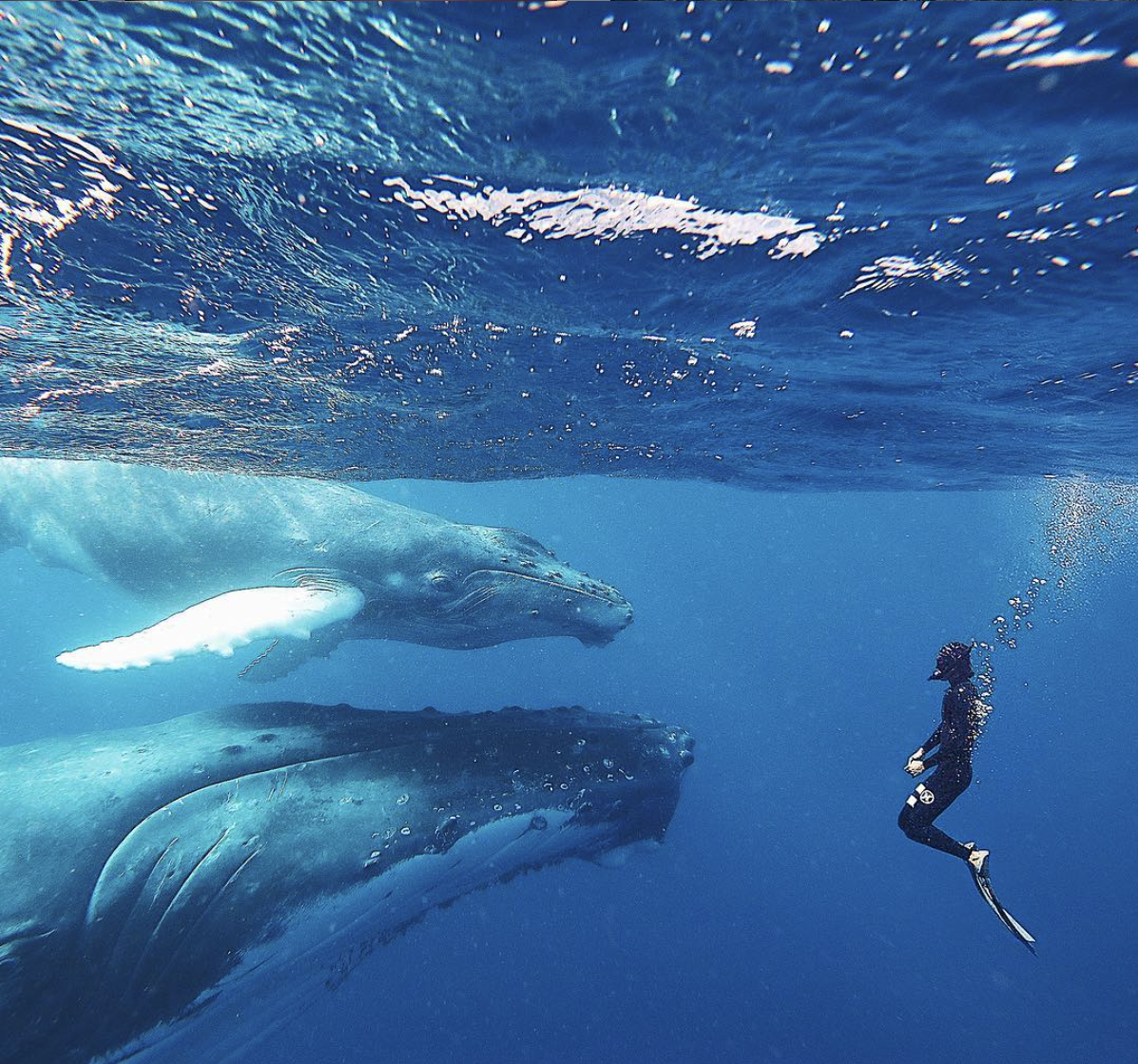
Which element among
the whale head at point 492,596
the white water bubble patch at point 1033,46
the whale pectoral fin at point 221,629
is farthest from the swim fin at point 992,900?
the whale pectoral fin at point 221,629

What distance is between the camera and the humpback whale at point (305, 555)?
9781 mm

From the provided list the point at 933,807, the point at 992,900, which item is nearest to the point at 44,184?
the point at 933,807

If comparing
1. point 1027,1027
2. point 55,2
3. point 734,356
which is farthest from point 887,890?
point 55,2

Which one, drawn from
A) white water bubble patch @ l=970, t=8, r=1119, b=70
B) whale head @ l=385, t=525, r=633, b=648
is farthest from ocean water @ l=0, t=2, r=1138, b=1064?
whale head @ l=385, t=525, r=633, b=648

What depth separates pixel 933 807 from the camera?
5.10 meters

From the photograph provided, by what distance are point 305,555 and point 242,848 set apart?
5011 mm

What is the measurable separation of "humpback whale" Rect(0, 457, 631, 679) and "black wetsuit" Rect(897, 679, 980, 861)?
5299mm

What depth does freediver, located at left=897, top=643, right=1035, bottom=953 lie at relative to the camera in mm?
4996

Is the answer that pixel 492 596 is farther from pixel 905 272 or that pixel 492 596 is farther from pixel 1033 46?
pixel 1033 46

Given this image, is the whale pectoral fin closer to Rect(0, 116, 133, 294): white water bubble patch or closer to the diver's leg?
Rect(0, 116, 133, 294): white water bubble patch

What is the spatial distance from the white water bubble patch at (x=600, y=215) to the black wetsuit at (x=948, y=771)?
4.32 meters

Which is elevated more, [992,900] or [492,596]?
[492,596]

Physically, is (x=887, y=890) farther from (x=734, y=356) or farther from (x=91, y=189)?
(x=91, y=189)

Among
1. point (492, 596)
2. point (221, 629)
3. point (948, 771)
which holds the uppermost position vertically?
point (948, 771)
